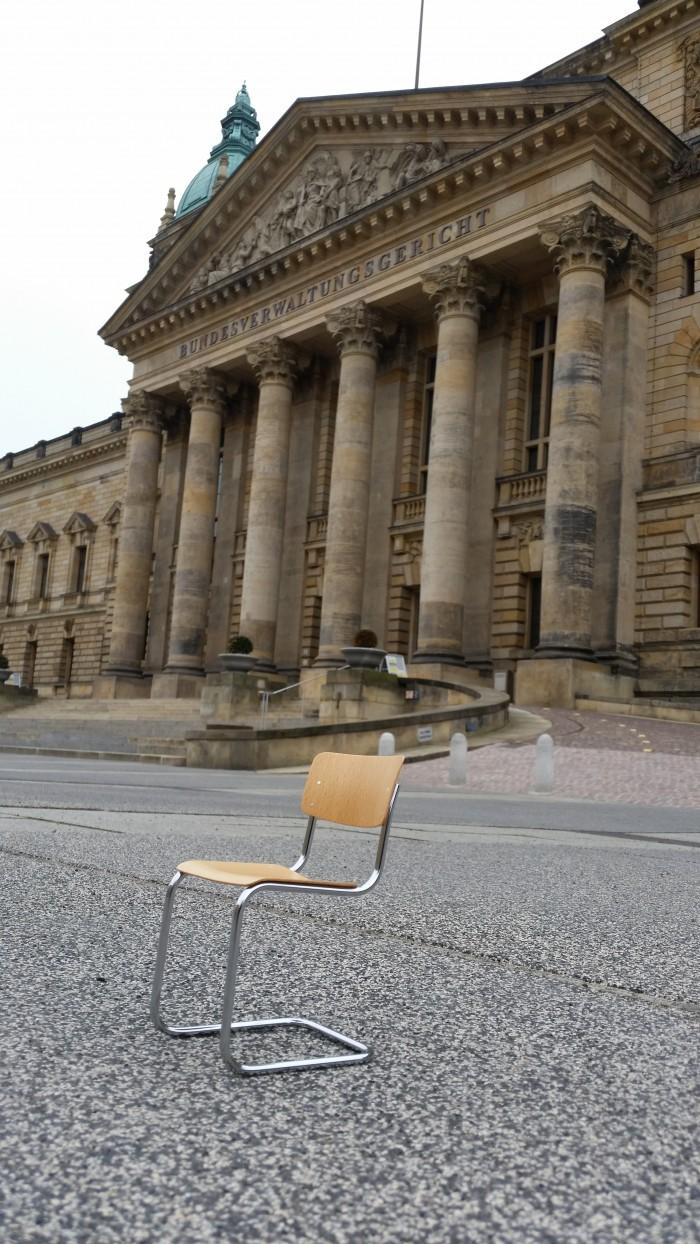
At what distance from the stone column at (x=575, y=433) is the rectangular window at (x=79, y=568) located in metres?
34.2

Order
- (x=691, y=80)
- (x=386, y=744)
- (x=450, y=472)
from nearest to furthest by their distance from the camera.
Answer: (x=386, y=744) → (x=450, y=472) → (x=691, y=80)

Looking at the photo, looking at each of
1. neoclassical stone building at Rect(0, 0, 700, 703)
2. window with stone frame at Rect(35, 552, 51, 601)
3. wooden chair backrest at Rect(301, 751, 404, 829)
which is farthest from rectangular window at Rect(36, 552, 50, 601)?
wooden chair backrest at Rect(301, 751, 404, 829)

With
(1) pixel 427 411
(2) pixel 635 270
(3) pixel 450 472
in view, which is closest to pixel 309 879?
(3) pixel 450 472

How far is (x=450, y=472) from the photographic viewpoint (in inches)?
1104

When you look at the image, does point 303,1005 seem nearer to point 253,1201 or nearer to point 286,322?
point 253,1201

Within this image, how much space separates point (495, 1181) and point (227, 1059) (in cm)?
70

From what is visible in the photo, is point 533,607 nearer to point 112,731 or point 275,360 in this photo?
point 112,731

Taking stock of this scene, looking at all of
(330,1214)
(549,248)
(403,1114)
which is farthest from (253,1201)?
(549,248)

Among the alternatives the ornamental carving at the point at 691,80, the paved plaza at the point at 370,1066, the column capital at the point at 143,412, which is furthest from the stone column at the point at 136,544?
the paved plaza at the point at 370,1066

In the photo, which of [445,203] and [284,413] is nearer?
[445,203]

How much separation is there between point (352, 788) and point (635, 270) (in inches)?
1055

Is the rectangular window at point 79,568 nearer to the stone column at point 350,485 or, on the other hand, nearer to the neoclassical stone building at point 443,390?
the neoclassical stone building at point 443,390

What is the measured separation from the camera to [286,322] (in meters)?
35.0

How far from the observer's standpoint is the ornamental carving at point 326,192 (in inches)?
1246
